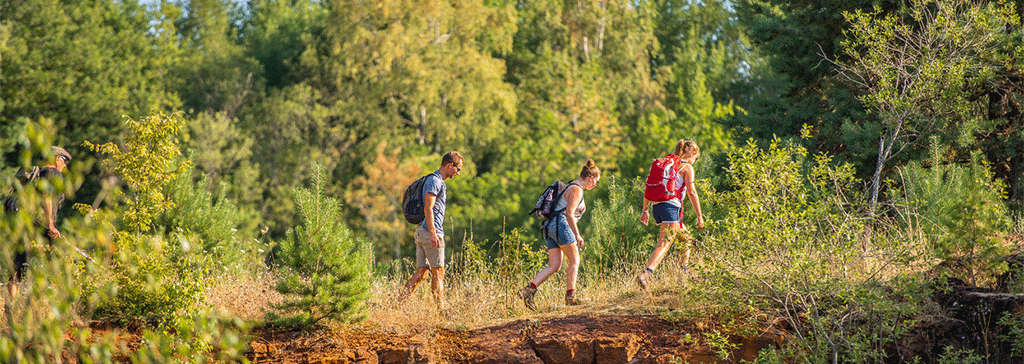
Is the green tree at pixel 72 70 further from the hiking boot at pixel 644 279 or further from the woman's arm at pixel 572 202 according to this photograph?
the hiking boot at pixel 644 279

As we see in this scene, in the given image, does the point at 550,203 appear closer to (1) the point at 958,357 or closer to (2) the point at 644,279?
(2) the point at 644,279

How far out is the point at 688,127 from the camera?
24.8m

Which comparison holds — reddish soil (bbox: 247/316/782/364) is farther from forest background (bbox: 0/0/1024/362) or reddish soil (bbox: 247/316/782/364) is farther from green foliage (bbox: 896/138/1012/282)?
forest background (bbox: 0/0/1024/362)

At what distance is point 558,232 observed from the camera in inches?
279

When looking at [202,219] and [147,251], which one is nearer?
[147,251]

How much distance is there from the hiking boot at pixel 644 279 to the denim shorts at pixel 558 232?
0.76m

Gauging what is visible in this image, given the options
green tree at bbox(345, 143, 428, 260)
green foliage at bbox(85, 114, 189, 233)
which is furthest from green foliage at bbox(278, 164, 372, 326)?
green tree at bbox(345, 143, 428, 260)

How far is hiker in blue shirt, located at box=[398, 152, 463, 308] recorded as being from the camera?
6.76 m

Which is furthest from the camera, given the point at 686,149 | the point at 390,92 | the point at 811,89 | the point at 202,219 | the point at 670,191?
the point at 390,92

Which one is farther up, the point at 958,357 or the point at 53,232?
the point at 53,232

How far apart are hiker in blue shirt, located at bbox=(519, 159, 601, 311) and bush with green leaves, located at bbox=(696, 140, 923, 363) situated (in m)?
1.03

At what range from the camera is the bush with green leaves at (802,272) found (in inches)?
244

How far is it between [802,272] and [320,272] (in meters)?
3.41

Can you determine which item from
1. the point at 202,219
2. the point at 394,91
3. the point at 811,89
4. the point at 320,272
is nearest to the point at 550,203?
the point at 320,272
